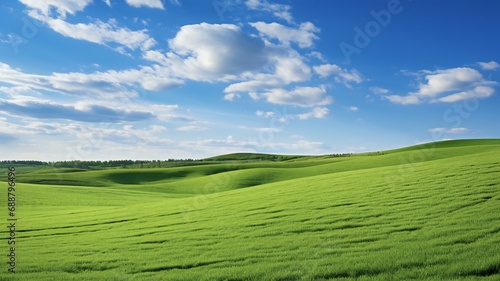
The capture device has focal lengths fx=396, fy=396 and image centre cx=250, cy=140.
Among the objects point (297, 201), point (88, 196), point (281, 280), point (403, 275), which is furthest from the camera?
point (88, 196)

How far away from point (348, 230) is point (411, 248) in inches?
137

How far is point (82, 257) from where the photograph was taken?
14297mm

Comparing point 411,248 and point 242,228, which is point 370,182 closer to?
point 242,228

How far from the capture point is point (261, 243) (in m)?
14.2

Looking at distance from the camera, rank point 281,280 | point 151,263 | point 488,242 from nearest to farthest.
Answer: point 281,280, point 488,242, point 151,263

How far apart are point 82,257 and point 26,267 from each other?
1807mm

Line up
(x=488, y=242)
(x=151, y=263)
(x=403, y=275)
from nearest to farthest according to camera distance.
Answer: (x=403, y=275) → (x=488, y=242) → (x=151, y=263)

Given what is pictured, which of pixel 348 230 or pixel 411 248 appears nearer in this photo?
pixel 411 248

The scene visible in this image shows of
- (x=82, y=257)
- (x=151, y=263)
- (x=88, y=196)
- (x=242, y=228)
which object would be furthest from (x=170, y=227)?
(x=88, y=196)

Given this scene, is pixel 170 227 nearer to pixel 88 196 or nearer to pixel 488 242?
pixel 488 242

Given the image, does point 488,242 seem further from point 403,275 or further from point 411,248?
point 403,275

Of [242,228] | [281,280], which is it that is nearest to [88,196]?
[242,228]

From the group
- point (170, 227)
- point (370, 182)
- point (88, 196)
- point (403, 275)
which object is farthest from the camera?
point (88, 196)

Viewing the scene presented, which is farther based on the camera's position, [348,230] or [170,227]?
[170,227]
